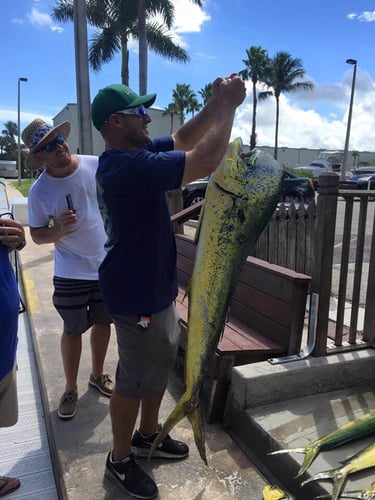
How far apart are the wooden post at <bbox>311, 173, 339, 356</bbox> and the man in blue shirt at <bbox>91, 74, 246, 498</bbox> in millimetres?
956

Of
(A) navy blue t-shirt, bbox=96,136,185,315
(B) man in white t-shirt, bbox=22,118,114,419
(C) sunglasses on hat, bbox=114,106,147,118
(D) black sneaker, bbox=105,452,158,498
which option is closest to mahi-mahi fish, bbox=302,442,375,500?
(D) black sneaker, bbox=105,452,158,498

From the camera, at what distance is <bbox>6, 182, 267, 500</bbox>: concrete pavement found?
2154 mm

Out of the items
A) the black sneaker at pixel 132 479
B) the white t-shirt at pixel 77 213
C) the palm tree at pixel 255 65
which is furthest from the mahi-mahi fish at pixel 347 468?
the palm tree at pixel 255 65

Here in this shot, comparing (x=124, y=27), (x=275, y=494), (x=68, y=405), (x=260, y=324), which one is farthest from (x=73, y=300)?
(x=124, y=27)

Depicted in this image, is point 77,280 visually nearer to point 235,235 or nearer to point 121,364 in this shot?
point 121,364

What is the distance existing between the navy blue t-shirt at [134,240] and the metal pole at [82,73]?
673 centimetres

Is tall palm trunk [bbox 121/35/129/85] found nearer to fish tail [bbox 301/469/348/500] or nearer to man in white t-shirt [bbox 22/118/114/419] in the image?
man in white t-shirt [bbox 22/118/114/419]

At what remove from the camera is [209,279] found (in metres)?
1.84

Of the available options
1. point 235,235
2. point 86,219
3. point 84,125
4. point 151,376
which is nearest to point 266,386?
point 151,376

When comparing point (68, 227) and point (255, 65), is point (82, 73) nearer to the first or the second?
point (68, 227)

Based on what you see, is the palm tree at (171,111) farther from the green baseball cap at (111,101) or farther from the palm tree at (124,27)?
the green baseball cap at (111,101)

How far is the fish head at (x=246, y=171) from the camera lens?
162 centimetres

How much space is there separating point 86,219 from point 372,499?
6.80 ft

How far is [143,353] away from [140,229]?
0.57 m
